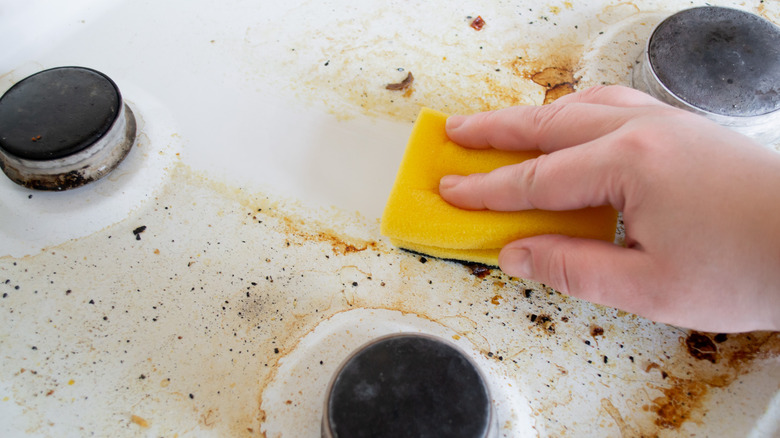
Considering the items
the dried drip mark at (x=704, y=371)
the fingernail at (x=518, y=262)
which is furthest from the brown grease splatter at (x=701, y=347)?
the fingernail at (x=518, y=262)

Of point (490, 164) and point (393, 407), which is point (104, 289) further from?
point (490, 164)

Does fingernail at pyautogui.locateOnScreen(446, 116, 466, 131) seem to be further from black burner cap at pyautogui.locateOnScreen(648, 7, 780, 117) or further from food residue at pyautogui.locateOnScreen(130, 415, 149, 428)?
food residue at pyautogui.locateOnScreen(130, 415, 149, 428)

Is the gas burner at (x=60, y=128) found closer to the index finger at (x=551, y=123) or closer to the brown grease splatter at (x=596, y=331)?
the index finger at (x=551, y=123)

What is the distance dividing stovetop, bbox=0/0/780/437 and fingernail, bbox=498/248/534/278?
2.8 inches

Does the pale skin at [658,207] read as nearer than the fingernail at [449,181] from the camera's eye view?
Yes

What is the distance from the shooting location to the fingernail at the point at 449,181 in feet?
2.01

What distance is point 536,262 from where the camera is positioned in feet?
1.80

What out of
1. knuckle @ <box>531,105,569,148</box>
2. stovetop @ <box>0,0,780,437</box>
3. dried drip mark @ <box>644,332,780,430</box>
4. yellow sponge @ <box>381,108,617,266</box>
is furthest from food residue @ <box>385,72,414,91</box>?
dried drip mark @ <box>644,332,780,430</box>

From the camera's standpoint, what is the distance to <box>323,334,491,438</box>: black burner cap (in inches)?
18.4

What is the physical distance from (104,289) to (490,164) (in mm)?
496

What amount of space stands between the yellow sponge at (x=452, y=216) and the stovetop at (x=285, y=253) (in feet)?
0.20

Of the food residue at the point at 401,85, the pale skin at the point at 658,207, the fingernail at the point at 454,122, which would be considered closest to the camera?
the pale skin at the point at 658,207

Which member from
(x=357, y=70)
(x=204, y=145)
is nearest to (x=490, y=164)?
(x=357, y=70)

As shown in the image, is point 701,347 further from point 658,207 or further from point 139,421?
point 139,421
